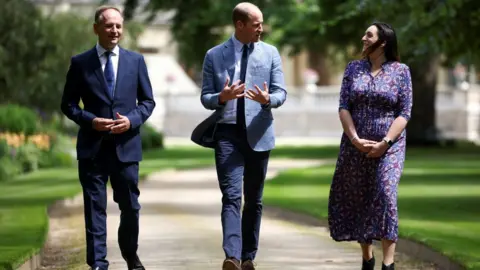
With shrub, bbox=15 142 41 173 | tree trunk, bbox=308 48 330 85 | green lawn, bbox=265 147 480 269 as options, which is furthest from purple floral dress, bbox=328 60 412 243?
tree trunk, bbox=308 48 330 85

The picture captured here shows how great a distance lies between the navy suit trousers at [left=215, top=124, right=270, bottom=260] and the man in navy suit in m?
0.63

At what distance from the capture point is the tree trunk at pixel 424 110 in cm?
4581

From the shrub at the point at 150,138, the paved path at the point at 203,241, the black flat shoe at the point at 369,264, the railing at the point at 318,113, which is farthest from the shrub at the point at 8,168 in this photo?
the railing at the point at 318,113

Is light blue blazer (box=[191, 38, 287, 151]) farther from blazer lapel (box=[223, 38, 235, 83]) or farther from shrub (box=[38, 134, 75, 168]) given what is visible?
shrub (box=[38, 134, 75, 168])

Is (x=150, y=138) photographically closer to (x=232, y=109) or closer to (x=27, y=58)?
(x=27, y=58)

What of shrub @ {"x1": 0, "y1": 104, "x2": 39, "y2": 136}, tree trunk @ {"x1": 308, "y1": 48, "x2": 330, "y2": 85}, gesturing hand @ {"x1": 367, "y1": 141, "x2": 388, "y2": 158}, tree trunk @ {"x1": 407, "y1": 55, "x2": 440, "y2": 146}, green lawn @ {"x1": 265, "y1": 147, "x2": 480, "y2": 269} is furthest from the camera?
tree trunk @ {"x1": 308, "y1": 48, "x2": 330, "y2": 85}

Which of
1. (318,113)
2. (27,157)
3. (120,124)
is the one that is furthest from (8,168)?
(318,113)

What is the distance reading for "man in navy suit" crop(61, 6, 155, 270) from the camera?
1179 cm

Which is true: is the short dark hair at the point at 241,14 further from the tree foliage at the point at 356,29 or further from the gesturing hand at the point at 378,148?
the tree foliage at the point at 356,29

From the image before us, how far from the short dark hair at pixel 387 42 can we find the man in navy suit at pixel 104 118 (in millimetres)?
1779

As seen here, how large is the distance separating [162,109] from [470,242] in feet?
172

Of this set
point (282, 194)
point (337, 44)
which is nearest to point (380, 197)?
point (282, 194)

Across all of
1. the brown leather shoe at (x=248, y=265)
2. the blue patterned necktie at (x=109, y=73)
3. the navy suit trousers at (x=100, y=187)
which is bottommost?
the brown leather shoe at (x=248, y=265)

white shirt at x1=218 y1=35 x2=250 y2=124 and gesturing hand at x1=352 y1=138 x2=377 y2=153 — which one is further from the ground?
white shirt at x1=218 y1=35 x2=250 y2=124
